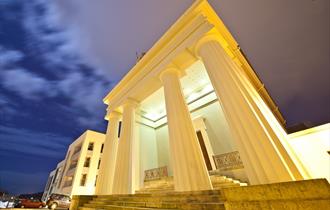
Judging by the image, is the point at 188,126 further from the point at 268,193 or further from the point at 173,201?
the point at 268,193

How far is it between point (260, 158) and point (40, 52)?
138 feet

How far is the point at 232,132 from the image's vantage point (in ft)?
12.9

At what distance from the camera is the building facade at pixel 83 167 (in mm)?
19281

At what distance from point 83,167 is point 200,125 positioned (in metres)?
19.5

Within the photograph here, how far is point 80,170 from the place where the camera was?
19969mm

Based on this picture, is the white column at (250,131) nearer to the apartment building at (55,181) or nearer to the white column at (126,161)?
the white column at (126,161)

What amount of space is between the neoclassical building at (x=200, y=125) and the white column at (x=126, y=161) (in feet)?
0.14

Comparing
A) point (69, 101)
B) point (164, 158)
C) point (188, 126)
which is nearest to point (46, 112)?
point (69, 101)

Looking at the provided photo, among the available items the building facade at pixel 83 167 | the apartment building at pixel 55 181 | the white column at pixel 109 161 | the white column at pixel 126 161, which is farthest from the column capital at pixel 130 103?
the apartment building at pixel 55 181

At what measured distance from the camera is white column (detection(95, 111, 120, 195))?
7652 mm

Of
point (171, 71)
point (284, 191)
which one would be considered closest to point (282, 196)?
point (284, 191)

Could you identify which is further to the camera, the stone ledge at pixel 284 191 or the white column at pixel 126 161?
the white column at pixel 126 161

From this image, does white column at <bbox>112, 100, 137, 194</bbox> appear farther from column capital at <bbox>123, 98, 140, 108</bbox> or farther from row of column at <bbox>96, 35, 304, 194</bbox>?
column capital at <bbox>123, 98, 140, 108</bbox>

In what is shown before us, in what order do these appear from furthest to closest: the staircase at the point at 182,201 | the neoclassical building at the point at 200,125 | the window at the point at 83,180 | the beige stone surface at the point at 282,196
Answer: the window at the point at 83,180 → the neoclassical building at the point at 200,125 → the staircase at the point at 182,201 → the beige stone surface at the point at 282,196
